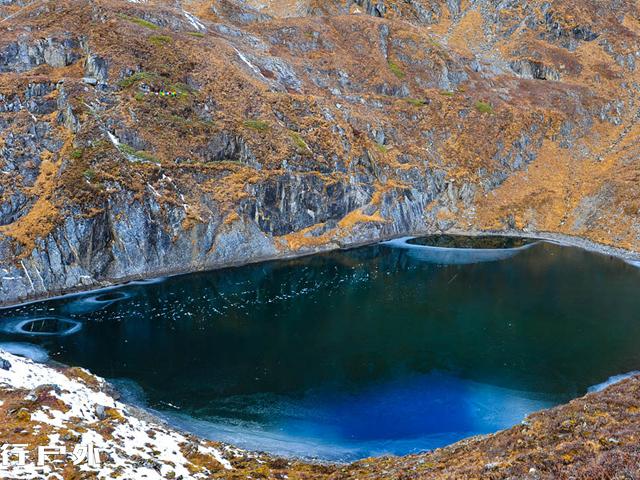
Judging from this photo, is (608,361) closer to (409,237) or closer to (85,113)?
(409,237)

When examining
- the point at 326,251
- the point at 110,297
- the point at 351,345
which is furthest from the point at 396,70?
the point at 351,345

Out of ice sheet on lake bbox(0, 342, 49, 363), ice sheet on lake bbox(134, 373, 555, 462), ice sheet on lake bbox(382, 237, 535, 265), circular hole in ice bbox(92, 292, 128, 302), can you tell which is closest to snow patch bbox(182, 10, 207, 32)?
ice sheet on lake bbox(382, 237, 535, 265)

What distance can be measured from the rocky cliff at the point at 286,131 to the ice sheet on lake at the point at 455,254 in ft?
27.9

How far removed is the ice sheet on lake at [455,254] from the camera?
81062 mm

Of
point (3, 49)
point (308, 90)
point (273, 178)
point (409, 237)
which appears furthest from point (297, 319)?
point (3, 49)

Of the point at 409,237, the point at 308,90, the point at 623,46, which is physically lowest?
the point at 409,237

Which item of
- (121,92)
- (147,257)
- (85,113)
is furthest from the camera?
(121,92)

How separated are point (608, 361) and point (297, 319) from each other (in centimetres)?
3163

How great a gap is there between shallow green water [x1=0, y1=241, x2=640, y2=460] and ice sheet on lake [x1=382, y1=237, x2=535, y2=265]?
203 inches

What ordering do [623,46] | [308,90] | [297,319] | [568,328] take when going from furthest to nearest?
[623,46] → [308,90] → [297,319] → [568,328]

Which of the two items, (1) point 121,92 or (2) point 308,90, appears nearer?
(1) point 121,92

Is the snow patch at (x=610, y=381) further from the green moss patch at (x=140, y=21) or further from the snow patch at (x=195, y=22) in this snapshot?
the snow patch at (x=195, y=22)

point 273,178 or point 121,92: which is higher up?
point 121,92

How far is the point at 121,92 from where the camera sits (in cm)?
8156
